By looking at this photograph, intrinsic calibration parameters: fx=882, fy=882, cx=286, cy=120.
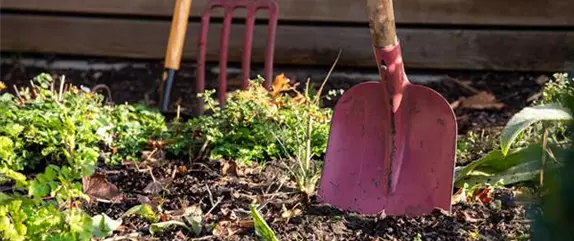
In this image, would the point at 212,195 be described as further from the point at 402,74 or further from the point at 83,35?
the point at 83,35

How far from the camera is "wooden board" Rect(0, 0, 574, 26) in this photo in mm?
4273

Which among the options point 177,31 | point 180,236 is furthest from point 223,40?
→ point 180,236

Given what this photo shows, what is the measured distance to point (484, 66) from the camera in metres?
4.38

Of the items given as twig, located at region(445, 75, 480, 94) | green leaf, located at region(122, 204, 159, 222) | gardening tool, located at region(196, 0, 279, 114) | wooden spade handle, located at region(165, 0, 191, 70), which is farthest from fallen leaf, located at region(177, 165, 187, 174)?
twig, located at region(445, 75, 480, 94)

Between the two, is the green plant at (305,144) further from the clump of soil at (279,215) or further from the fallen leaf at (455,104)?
the fallen leaf at (455,104)

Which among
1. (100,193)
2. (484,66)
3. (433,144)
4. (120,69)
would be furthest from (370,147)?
(120,69)

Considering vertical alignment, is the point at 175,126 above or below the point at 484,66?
below

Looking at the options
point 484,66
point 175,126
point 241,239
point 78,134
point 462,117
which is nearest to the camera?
point 241,239

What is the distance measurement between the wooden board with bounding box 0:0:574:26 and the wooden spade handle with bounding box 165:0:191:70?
0.61 m

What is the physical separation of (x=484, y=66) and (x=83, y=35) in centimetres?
207

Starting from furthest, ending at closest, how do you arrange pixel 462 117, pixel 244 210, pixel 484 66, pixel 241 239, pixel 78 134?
pixel 484 66 < pixel 462 117 < pixel 78 134 < pixel 244 210 < pixel 241 239

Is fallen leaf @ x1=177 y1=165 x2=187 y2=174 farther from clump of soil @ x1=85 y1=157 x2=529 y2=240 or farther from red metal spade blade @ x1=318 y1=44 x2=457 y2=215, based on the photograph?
red metal spade blade @ x1=318 y1=44 x2=457 y2=215

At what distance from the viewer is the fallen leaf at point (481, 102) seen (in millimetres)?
4152

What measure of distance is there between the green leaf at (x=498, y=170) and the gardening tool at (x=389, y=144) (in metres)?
0.15
